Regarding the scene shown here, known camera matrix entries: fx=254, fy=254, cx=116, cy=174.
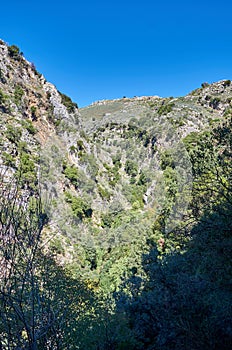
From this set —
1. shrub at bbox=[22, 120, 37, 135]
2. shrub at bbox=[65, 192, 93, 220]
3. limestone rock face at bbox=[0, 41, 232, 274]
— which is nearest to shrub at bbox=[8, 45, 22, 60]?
limestone rock face at bbox=[0, 41, 232, 274]

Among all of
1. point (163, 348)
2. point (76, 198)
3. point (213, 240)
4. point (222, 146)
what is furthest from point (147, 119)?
point (163, 348)

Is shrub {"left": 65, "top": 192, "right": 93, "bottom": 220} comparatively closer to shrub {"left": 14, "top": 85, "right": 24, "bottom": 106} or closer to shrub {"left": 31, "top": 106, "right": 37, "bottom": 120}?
shrub {"left": 31, "top": 106, "right": 37, "bottom": 120}

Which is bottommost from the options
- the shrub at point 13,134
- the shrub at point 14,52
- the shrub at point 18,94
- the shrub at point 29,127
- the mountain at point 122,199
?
the mountain at point 122,199

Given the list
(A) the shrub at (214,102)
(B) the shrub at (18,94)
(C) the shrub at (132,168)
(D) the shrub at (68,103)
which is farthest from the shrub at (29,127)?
(A) the shrub at (214,102)

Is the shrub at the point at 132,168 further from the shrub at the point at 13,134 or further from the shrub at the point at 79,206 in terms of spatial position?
the shrub at the point at 13,134

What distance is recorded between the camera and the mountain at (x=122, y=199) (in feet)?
21.0

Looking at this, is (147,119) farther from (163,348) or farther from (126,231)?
(163,348)

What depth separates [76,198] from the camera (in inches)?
617

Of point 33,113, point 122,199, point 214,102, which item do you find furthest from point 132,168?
point 214,102

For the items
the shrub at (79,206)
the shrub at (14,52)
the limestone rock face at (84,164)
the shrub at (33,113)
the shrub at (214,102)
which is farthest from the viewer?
the shrub at (214,102)

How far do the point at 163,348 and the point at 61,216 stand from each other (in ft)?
28.2

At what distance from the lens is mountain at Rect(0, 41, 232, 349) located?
21.0ft

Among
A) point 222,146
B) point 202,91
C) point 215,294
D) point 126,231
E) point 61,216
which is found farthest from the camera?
point 202,91

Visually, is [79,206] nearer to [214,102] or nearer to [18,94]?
[18,94]
